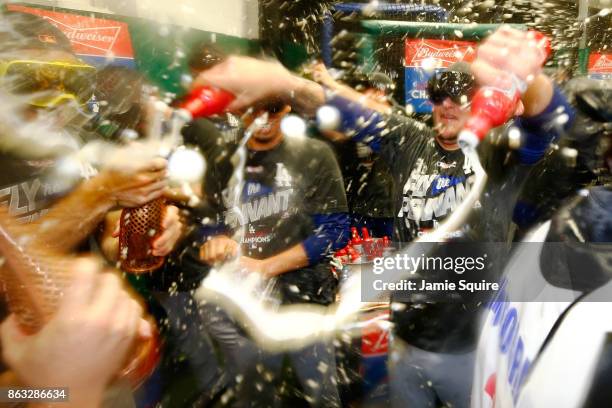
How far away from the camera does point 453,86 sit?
0.62 meters

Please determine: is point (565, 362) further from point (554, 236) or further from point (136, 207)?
point (136, 207)

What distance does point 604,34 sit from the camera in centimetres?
56

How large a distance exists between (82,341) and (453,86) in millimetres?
548

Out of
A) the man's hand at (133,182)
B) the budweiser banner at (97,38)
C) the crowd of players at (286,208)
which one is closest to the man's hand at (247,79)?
the crowd of players at (286,208)

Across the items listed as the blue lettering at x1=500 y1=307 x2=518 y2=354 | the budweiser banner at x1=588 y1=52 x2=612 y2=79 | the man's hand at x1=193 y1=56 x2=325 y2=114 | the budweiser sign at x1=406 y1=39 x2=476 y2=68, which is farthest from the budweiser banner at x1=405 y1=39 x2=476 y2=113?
the blue lettering at x1=500 y1=307 x2=518 y2=354

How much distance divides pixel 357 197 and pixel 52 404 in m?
0.66

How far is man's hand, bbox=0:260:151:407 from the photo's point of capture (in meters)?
0.29

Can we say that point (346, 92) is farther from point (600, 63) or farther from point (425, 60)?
point (600, 63)

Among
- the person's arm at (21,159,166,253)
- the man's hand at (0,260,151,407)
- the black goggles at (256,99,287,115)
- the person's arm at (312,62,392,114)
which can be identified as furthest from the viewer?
the black goggles at (256,99,287,115)

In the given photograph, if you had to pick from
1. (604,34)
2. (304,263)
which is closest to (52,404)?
(304,263)

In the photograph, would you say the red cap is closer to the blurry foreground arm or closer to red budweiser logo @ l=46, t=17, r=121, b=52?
the blurry foreground arm

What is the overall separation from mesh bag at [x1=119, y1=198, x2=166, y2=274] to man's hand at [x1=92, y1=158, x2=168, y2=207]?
5 cm

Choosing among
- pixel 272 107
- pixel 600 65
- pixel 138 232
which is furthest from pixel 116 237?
pixel 600 65

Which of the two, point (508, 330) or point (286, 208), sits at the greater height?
point (508, 330)
